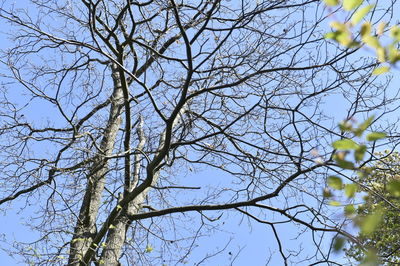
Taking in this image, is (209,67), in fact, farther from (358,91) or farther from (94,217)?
(94,217)

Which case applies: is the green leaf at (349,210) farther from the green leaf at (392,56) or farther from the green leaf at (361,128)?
the green leaf at (392,56)

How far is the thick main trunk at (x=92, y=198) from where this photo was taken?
18.4 ft

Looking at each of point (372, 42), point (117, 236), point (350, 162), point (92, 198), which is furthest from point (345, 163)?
point (92, 198)

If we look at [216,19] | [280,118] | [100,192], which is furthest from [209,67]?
[100,192]

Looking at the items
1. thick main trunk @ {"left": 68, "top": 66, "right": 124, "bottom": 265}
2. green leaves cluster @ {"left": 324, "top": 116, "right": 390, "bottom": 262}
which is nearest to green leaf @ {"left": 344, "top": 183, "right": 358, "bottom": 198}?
green leaves cluster @ {"left": 324, "top": 116, "right": 390, "bottom": 262}

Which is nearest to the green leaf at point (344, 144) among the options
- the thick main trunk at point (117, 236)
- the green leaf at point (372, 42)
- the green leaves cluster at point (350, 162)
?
the green leaves cluster at point (350, 162)

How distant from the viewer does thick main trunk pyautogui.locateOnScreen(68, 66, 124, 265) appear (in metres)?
5.59

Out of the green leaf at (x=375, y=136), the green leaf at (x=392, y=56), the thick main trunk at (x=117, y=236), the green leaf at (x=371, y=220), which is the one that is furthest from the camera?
the thick main trunk at (x=117, y=236)

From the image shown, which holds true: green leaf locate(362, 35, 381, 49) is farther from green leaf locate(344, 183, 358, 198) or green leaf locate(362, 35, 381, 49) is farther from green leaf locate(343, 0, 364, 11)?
green leaf locate(344, 183, 358, 198)

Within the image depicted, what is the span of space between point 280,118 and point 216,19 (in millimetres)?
1377

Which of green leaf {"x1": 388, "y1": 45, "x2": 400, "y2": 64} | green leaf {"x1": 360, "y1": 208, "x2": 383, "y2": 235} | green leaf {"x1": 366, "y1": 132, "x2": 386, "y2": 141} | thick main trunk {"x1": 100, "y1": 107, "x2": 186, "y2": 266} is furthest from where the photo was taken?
thick main trunk {"x1": 100, "y1": 107, "x2": 186, "y2": 266}

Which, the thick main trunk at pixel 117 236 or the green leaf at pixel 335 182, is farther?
the thick main trunk at pixel 117 236

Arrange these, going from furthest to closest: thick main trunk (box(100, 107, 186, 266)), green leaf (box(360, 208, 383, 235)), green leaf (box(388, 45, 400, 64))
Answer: thick main trunk (box(100, 107, 186, 266)) → green leaf (box(388, 45, 400, 64)) → green leaf (box(360, 208, 383, 235))

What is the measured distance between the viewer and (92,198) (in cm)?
620
